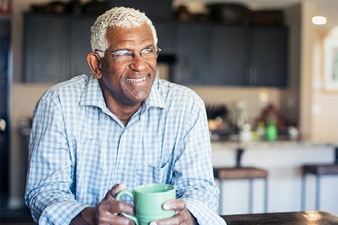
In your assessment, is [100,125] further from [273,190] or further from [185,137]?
[273,190]

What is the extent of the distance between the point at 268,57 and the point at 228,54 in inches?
20.9

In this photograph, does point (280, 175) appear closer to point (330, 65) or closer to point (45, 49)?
point (45, 49)

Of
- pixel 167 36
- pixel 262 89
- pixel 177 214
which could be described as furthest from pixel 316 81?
pixel 177 214

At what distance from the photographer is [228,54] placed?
6.20m

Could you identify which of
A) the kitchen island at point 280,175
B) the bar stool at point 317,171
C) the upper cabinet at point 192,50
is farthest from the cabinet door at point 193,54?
the bar stool at point 317,171

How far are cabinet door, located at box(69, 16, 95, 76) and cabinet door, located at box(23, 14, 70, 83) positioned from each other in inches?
3.0

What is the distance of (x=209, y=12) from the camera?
6.23 meters

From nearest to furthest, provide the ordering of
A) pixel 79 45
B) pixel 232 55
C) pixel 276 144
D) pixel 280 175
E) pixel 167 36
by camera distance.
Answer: pixel 276 144, pixel 280 175, pixel 79 45, pixel 167 36, pixel 232 55

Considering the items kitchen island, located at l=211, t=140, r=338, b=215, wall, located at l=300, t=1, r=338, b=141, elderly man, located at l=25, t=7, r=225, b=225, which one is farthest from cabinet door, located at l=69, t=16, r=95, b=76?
elderly man, located at l=25, t=7, r=225, b=225

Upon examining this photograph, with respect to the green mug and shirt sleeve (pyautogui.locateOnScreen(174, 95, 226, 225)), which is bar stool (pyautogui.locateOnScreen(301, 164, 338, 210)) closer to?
shirt sleeve (pyautogui.locateOnScreen(174, 95, 226, 225))

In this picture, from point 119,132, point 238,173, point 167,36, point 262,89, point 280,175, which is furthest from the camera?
point 262,89

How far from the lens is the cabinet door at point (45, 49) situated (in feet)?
17.9

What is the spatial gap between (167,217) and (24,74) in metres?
4.77

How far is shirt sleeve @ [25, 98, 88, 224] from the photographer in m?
1.24
